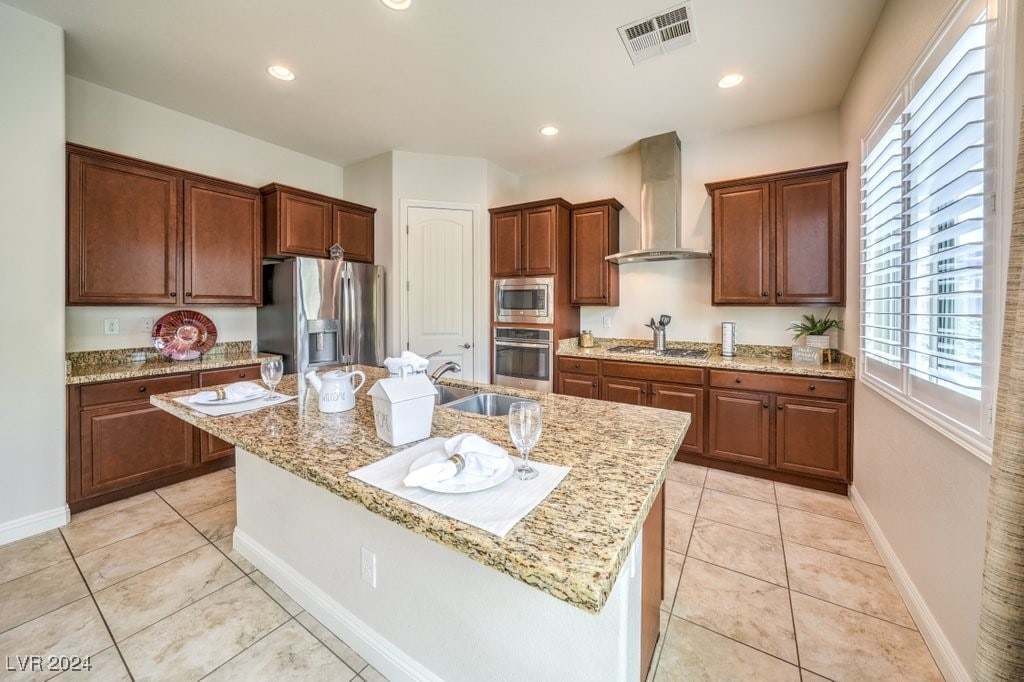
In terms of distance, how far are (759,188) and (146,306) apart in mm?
4665

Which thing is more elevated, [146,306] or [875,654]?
[146,306]

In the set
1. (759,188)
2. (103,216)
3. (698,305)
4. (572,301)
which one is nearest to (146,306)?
(103,216)

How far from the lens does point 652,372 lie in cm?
331

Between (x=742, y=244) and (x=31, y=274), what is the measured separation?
458cm

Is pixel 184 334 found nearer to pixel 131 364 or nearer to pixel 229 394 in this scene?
pixel 131 364

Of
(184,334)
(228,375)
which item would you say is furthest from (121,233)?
(228,375)

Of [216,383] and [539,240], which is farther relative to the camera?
[539,240]

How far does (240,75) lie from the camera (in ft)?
8.73

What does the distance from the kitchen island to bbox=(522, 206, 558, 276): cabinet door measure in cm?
213

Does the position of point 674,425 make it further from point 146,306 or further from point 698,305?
point 146,306

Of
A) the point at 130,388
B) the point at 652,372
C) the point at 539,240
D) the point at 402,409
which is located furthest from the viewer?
the point at 539,240

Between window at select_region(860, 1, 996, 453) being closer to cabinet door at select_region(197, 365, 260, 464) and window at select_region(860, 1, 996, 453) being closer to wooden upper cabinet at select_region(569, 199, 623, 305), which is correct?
wooden upper cabinet at select_region(569, 199, 623, 305)

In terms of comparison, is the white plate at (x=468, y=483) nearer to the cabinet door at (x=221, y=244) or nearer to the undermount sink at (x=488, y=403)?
the undermount sink at (x=488, y=403)

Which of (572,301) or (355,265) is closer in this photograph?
(355,265)
